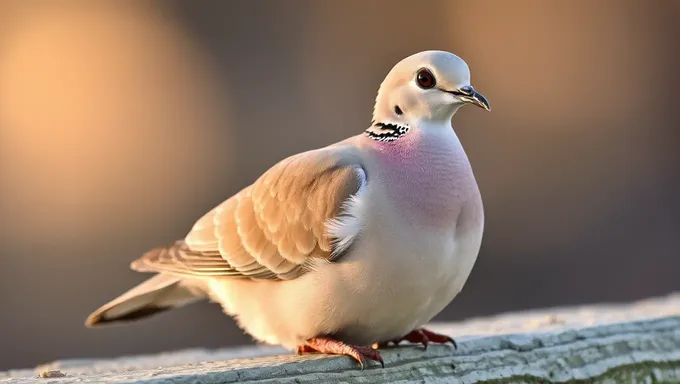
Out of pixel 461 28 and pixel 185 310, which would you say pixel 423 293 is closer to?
pixel 185 310

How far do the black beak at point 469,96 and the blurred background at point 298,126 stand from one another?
8.59 ft

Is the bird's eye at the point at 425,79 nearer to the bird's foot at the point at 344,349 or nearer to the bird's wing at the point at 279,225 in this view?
the bird's wing at the point at 279,225

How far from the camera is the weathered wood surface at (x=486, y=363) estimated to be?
166 centimetres

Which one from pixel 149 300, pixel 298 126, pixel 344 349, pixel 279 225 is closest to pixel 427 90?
pixel 279 225

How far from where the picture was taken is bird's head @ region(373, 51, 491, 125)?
6.48 feet

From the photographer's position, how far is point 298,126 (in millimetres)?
4957

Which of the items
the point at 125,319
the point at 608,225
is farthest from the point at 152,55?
the point at 125,319

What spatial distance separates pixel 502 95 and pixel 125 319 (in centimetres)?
355

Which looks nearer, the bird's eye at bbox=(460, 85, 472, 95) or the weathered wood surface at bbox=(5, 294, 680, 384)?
the weathered wood surface at bbox=(5, 294, 680, 384)

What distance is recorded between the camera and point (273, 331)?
80.7 inches

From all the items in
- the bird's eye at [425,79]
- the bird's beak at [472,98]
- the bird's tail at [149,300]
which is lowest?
the bird's tail at [149,300]

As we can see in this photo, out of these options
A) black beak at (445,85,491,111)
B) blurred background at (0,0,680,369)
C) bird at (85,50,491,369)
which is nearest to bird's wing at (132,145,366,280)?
bird at (85,50,491,369)

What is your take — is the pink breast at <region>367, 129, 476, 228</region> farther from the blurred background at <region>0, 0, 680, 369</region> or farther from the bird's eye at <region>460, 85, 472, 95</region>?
the blurred background at <region>0, 0, 680, 369</region>

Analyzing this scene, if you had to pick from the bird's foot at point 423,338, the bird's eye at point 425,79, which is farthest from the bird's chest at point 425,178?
the bird's foot at point 423,338
